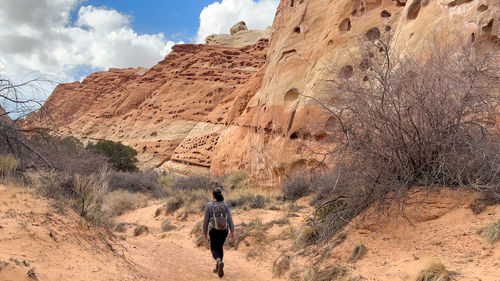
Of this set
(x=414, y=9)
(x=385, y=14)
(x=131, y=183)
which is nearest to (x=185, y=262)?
(x=414, y=9)

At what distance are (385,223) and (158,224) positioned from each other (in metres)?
8.39

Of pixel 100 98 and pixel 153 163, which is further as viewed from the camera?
pixel 100 98

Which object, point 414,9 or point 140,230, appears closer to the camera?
point 140,230

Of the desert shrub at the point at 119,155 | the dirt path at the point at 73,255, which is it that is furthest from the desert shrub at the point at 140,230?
the desert shrub at the point at 119,155

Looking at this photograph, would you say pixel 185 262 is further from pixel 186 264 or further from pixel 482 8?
pixel 482 8

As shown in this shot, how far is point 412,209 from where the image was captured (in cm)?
569

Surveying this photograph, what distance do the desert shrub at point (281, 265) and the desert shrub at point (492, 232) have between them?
123 inches

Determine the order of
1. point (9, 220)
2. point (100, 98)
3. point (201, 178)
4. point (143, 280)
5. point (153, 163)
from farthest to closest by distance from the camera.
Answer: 1. point (100, 98)
2. point (153, 163)
3. point (201, 178)
4. point (143, 280)
5. point (9, 220)

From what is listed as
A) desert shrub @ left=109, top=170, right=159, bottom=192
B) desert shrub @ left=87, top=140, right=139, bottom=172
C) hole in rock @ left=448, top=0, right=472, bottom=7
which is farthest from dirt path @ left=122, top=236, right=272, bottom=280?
desert shrub @ left=87, top=140, right=139, bottom=172

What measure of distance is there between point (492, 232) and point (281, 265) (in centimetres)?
336


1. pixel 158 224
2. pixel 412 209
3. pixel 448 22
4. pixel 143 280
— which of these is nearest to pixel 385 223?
pixel 412 209

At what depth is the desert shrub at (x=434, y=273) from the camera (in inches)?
153

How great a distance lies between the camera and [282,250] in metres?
7.15

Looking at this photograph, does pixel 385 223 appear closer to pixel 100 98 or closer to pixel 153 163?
pixel 153 163
